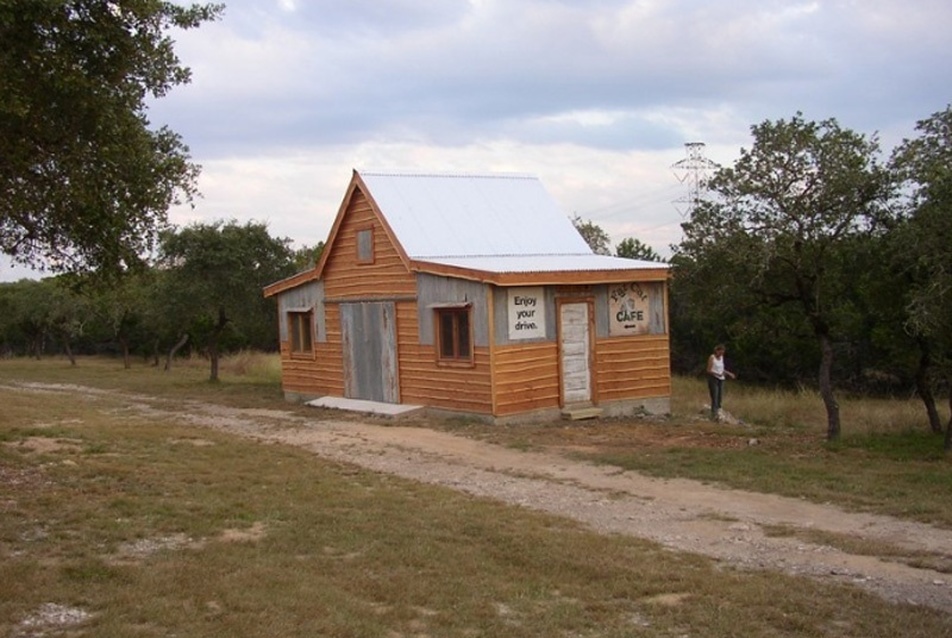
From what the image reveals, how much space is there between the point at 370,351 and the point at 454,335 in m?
3.22

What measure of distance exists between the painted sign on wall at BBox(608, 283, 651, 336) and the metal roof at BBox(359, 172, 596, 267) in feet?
8.11

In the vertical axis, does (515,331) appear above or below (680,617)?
above

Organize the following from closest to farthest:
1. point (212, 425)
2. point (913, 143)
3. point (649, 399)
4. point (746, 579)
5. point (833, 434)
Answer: point (746, 579) < point (913, 143) < point (833, 434) < point (212, 425) < point (649, 399)

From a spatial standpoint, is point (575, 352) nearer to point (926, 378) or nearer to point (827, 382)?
point (827, 382)

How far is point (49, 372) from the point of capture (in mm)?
39969

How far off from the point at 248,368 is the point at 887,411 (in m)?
23.5

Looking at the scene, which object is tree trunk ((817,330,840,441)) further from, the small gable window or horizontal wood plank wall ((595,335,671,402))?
the small gable window

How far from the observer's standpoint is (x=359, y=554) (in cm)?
877

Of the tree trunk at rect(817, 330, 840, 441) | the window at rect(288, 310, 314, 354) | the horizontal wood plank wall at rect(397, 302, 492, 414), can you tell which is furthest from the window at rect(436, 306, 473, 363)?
the tree trunk at rect(817, 330, 840, 441)

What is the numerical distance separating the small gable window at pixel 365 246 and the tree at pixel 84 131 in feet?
35.1

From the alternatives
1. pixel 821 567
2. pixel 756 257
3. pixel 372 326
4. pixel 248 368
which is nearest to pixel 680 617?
pixel 821 567

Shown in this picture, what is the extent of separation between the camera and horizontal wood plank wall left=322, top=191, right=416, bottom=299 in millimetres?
21891

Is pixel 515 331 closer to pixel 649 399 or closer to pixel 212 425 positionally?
pixel 649 399

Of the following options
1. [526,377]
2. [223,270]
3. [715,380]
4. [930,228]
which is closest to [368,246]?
[526,377]
